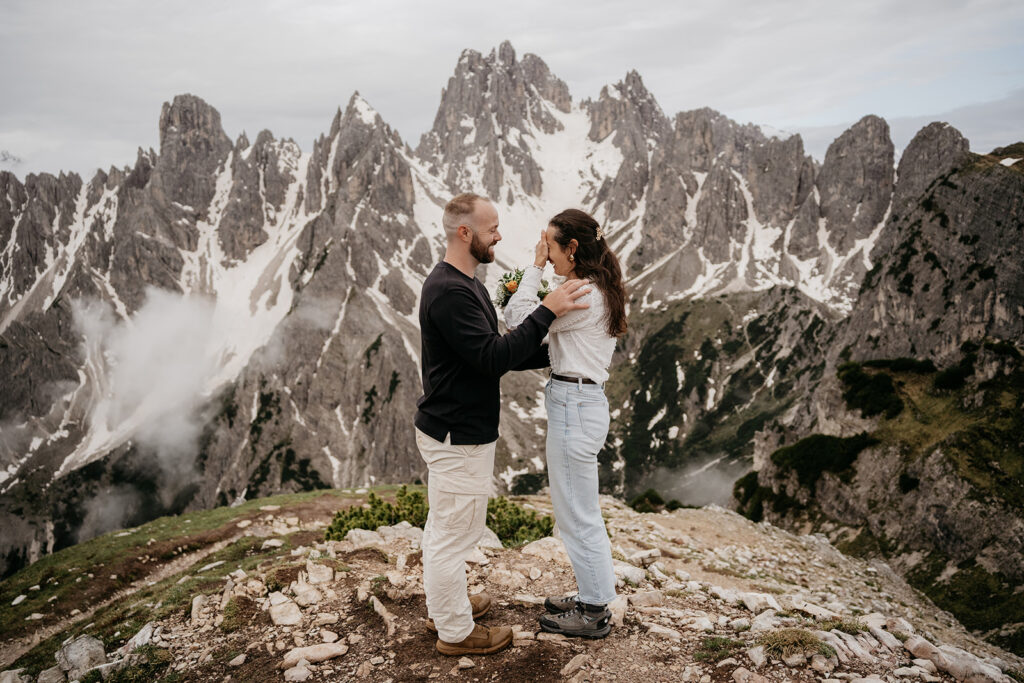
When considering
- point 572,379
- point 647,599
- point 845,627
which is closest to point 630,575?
point 647,599

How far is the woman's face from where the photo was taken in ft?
→ 23.7

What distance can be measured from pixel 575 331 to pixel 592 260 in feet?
3.27

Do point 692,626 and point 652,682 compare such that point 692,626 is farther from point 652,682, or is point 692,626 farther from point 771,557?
point 771,557

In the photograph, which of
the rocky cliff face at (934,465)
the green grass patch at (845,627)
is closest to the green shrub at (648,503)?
the rocky cliff face at (934,465)

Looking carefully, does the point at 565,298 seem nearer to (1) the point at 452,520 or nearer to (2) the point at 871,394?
(1) the point at 452,520

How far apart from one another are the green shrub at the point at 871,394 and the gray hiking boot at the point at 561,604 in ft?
211

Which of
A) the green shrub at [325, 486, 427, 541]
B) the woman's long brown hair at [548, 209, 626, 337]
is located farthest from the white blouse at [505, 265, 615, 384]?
the green shrub at [325, 486, 427, 541]

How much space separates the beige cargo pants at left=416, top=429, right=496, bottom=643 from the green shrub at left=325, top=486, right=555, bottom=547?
21.2 ft

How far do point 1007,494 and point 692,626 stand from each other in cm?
5236

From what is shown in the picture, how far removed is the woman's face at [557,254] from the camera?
23.7 feet

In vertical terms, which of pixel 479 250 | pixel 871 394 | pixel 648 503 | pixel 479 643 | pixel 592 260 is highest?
pixel 479 250

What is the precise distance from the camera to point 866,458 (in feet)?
193

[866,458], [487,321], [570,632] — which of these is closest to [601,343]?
[487,321]

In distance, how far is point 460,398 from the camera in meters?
6.80
